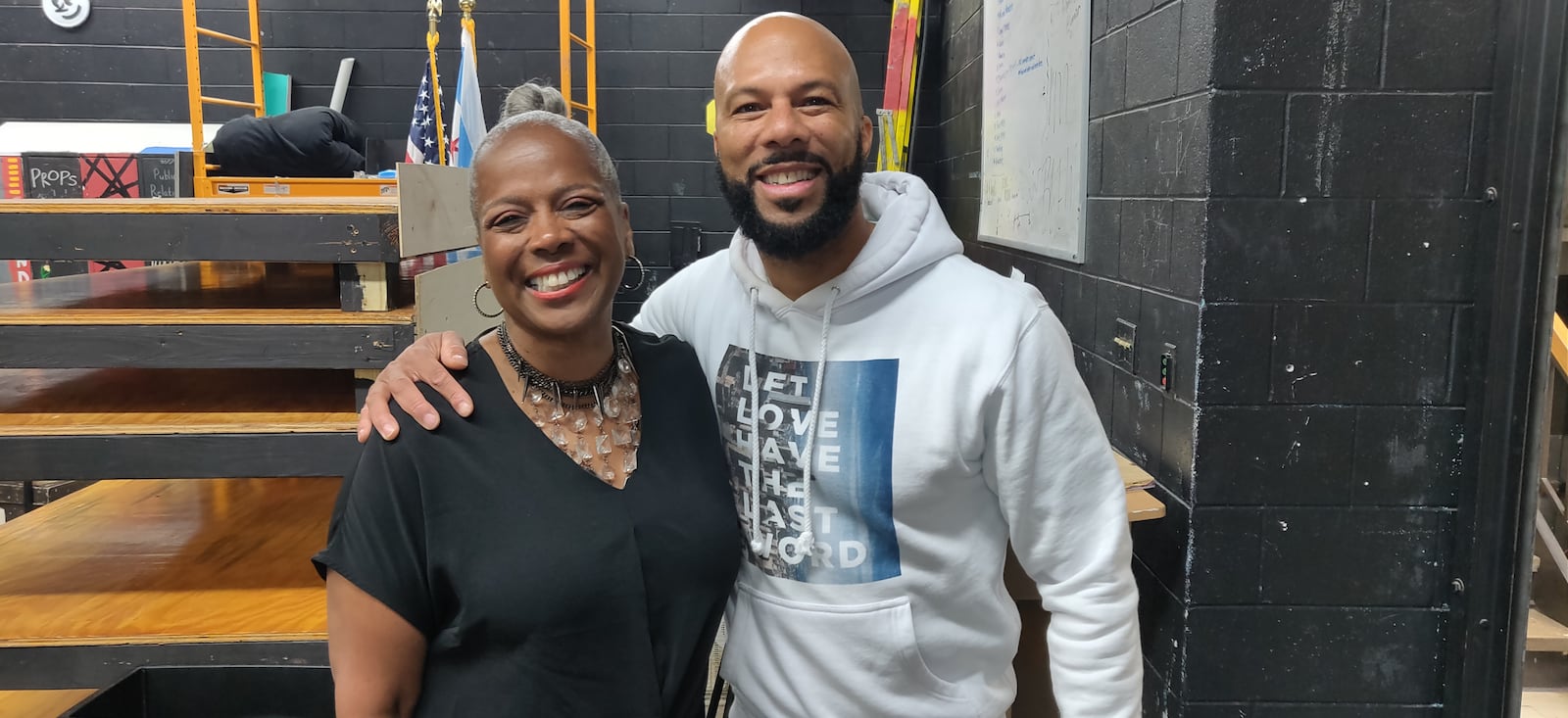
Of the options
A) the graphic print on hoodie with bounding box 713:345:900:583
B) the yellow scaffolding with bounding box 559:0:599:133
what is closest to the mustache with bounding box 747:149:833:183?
the graphic print on hoodie with bounding box 713:345:900:583

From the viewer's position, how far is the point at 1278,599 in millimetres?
1733

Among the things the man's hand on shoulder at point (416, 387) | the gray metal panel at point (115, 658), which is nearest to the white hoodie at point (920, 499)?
the man's hand on shoulder at point (416, 387)

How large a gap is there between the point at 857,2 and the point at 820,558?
481cm

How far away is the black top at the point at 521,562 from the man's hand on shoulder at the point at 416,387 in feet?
0.05

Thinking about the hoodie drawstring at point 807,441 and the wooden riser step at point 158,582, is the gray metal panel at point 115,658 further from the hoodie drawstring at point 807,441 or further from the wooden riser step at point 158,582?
the hoodie drawstring at point 807,441

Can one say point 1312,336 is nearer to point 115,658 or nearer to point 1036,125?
point 1036,125

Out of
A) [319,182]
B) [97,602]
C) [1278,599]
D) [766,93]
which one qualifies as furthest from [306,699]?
[319,182]

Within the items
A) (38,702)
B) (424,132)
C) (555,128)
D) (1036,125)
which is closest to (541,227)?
(555,128)

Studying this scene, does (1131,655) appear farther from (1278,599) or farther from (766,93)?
(766,93)

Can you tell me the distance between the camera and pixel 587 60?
5445mm

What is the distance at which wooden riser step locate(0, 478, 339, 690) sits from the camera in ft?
5.94

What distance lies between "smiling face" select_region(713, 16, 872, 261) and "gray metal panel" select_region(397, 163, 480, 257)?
2.01 feet

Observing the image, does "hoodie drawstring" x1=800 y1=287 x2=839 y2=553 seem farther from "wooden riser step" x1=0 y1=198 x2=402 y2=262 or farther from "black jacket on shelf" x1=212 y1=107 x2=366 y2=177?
"black jacket on shelf" x1=212 y1=107 x2=366 y2=177

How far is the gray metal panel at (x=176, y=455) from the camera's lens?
1769 millimetres
